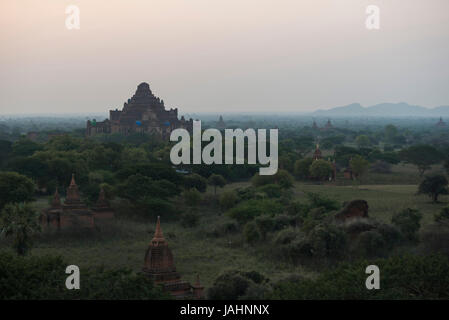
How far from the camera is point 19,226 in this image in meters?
25.1

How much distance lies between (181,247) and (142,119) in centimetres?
6628

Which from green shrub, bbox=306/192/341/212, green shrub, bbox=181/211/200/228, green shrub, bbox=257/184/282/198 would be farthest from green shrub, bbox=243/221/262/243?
green shrub, bbox=257/184/282/198

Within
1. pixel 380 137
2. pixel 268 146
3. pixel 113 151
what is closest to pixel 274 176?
pixel 113 151

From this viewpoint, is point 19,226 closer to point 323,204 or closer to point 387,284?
point 387,284

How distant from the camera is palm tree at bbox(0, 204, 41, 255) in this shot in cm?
2512

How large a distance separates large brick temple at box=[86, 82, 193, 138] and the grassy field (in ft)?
176

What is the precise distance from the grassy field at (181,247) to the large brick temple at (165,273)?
2.92 metres

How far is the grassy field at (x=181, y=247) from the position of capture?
26.4 m

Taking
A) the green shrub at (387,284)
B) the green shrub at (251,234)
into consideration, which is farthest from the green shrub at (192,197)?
the green shrub at (387,284)

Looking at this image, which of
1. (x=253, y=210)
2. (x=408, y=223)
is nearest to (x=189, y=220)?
(x=253, y=210)

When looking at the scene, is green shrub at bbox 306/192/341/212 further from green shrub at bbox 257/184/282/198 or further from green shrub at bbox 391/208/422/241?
green shrub at bbox 257/184/282/198

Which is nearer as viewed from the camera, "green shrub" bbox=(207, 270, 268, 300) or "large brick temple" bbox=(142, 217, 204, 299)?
"green shrub" bbox=(207, 270, 268, 300)

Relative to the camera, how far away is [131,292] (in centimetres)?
1745
